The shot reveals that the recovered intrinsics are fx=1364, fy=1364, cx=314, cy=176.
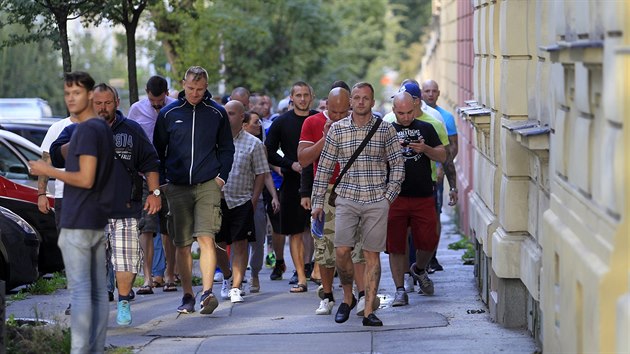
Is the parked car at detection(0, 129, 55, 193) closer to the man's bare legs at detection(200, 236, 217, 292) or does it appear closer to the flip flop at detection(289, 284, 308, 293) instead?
the flip flop at detection(289, 284, 308, 293)

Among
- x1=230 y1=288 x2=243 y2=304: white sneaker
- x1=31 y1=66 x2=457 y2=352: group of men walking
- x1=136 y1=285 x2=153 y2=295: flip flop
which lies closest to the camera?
x1=31 y1=66 x2=457 y2=352: group of men walking

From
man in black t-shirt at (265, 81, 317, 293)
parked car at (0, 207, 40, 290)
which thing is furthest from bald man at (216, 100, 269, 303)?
parked car at (0, 207, 40, 290)

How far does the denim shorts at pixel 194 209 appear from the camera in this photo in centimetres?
1125

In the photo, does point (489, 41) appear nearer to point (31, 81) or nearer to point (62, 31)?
point (62, 31)

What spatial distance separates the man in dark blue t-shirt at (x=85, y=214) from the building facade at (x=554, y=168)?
106 inches

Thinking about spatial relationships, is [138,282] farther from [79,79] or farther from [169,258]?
[79,79]

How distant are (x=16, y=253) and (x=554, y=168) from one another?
18.8ft

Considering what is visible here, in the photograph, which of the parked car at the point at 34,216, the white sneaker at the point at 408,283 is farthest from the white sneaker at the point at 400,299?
the parked car at the point at 34,216

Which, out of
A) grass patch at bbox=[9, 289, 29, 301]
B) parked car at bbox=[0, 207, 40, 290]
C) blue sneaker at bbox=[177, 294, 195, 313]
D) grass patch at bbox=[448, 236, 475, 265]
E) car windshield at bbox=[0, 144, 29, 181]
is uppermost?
car windshield at bbox=[0, 144, 29, 181]

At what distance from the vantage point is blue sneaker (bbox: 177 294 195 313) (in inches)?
448

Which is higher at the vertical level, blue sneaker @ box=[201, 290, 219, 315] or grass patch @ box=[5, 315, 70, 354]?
grass patch @ box=[5, 315, 70, 354]

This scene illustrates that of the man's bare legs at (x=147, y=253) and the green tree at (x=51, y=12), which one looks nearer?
the man's bare legs at (x=147, y=253)

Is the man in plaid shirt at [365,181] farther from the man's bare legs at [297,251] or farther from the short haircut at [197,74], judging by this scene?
the man's bare legs at [297,251]

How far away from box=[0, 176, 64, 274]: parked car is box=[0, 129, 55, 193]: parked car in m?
0.37
